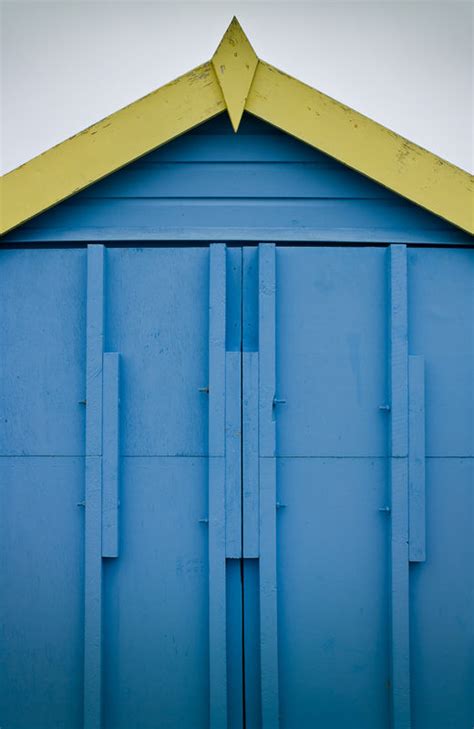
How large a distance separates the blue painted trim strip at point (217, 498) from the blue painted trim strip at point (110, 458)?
1.45ft

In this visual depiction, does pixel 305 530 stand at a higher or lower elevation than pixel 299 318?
lower

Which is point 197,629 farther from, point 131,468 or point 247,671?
point 131,468

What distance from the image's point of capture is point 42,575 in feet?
10.8

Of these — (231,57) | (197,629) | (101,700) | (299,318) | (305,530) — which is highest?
(231,57)

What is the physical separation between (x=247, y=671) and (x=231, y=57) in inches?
114

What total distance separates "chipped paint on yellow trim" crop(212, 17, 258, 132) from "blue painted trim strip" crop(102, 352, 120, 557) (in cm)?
130

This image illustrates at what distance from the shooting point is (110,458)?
3.23m

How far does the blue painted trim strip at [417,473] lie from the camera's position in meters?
3.25

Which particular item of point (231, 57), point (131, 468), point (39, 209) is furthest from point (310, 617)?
point (231, 57)

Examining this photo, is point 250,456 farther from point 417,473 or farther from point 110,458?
point 417,473

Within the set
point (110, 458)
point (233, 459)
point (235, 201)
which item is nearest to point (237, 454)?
point (233, 459)

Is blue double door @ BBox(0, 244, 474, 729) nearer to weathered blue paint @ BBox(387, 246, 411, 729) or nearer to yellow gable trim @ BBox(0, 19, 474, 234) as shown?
weathered blue paint @ BBox(387, 246, 411, 729)

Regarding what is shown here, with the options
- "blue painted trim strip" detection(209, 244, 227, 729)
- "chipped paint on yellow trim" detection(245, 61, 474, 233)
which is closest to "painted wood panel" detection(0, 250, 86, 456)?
"blue painted trim strip" detection(209, 244, 227, 729)

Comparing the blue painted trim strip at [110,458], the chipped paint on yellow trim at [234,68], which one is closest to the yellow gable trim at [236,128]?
the chipped paint on yellow trim at [234,68]
